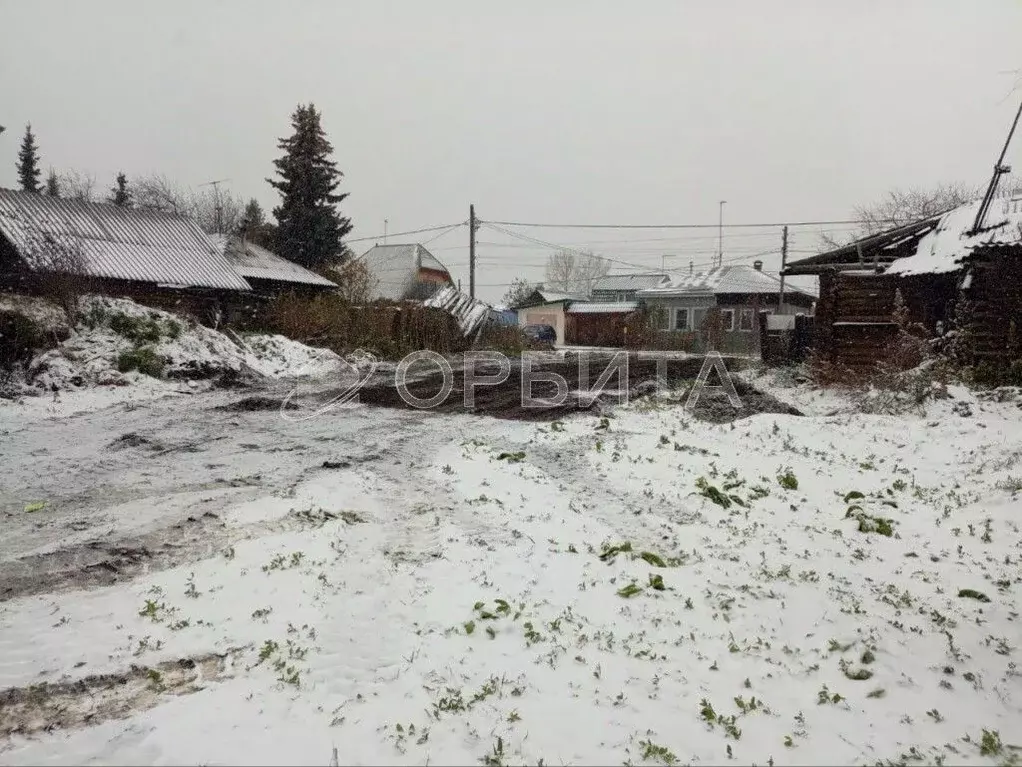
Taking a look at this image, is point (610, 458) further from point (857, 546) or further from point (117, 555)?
point (117, 555)

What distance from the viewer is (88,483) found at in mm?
6770

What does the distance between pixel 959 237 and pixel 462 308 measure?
17.4 metres

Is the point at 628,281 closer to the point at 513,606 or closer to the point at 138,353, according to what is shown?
the point at 138,353

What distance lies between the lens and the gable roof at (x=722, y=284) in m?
38.0

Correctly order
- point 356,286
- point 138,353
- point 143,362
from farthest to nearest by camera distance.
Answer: point 356,286, point 138,353, point 143,362

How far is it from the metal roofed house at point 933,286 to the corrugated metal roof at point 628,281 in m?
30.7

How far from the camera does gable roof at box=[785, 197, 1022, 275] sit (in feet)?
40.0

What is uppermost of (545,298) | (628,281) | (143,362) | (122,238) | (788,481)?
(628,281)

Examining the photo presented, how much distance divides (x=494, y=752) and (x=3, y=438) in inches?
365

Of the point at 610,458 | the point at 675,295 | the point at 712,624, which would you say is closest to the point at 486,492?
the point at 610,458

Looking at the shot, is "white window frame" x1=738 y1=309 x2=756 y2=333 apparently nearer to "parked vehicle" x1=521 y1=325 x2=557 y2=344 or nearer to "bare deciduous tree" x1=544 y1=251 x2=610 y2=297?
"parked vehicle" x1=521 y1=325 x2=557 y2=344

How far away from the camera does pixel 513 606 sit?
4301 mm

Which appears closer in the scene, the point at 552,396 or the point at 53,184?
the point at 552,396

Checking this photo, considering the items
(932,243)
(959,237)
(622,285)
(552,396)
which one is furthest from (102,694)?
(622,285)
